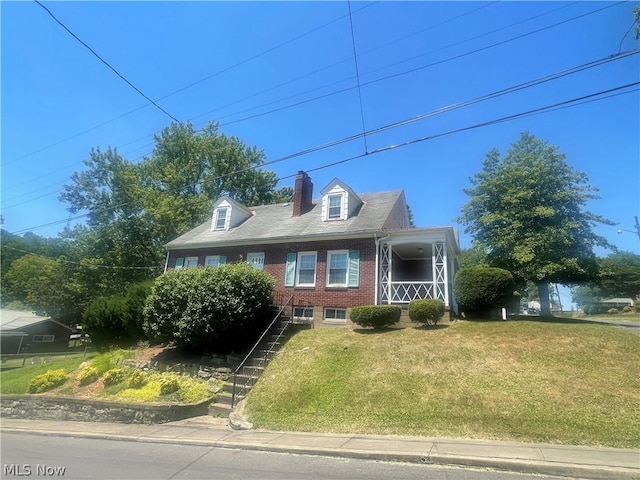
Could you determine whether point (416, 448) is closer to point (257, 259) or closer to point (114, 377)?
point (114, 377)

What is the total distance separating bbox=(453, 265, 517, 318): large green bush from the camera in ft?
46.6

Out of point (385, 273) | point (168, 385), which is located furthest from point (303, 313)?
point (168, 385)

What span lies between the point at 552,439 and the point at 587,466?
5.10 ft

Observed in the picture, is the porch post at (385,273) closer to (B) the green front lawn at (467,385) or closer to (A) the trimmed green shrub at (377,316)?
(A) the trimmed green shrub at (377,316)

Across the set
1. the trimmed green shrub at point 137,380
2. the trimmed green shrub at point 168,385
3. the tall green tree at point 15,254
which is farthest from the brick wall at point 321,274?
the tall green tree at point 15,254

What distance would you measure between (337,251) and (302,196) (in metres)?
5.68

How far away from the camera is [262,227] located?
67.7 feet

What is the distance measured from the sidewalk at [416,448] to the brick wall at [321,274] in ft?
25.6

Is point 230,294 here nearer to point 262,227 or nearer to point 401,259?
point 262,227

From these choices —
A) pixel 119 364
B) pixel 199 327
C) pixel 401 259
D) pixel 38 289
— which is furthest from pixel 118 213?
pixel 401 259

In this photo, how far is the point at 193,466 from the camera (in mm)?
6406

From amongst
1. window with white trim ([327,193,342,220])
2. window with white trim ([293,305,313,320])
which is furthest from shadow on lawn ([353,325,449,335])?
window with white trim ([327,193,342,220])

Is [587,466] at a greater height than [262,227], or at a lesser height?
lesser

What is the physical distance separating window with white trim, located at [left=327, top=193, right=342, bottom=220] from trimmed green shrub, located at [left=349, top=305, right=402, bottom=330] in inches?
238
